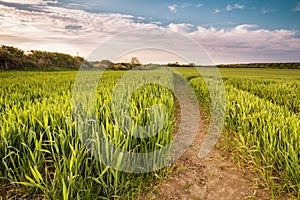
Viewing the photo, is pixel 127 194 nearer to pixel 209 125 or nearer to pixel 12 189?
pixel 12 189

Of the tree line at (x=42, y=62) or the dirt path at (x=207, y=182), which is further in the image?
the tree line at (x=42, y=62)

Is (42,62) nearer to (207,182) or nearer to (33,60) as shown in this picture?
(33,60)

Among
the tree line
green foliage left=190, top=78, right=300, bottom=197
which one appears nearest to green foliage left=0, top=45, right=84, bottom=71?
the tree line

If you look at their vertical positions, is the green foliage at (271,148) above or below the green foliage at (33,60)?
below

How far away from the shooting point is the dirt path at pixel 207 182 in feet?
7.98

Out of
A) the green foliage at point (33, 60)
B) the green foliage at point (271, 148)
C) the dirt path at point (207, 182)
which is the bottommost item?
the dirt path at point (207, 182)

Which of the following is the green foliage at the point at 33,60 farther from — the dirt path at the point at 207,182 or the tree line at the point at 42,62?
the dirt path at the point at 207,182

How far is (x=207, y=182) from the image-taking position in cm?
269

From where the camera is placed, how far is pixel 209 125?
4902mm

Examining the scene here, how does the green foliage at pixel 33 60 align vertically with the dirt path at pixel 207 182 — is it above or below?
above

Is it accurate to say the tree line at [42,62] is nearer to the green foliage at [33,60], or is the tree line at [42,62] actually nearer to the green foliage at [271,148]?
the green foliage at [33,60]

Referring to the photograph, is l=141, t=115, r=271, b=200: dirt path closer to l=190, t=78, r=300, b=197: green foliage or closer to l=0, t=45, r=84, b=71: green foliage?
l=190, t=78, r=300, b=197: green foliage

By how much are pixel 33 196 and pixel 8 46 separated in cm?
2528

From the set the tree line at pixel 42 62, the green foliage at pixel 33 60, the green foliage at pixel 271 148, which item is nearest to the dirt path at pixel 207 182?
the green foliage at pixel 271 148
